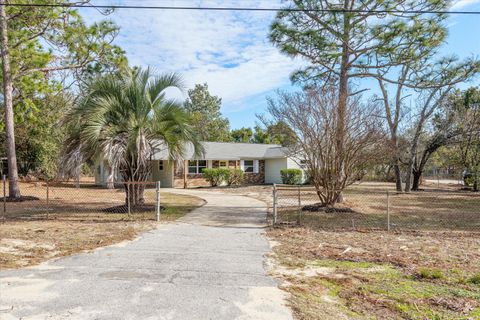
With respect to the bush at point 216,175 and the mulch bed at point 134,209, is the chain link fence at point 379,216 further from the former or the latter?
the bush at point 216,175

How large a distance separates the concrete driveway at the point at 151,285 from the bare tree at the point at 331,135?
552cm

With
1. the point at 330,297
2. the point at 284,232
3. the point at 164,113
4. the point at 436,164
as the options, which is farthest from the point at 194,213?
the point at 436,164

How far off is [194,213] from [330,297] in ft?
28.4

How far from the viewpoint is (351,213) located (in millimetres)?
12984

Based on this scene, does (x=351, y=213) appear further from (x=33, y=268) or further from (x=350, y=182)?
(x=33, y=268)

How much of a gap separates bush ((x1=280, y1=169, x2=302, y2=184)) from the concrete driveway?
22221 millimetres

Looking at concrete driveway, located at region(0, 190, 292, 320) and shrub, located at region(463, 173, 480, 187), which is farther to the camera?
shrub, located at region(463, 173, 480, 187)

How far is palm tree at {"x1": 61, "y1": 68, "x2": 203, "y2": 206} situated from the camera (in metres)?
11.2

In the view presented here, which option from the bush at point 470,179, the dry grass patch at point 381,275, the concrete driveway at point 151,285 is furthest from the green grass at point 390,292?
the bush at point 470,179

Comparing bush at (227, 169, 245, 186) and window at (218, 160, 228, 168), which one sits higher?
window at (218, 160, 228, 168)

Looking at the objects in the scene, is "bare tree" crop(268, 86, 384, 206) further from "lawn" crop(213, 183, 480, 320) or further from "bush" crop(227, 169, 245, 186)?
"bush" crop(227, 169, 245, 186)

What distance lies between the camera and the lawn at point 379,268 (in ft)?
14.4

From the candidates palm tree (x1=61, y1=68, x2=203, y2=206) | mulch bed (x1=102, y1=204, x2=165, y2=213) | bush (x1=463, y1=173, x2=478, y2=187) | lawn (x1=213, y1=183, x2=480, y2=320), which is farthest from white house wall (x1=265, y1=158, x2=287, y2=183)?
lawn (x1=213, y1=183, x2=480, y2=320)

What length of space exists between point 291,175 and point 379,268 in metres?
24.0
